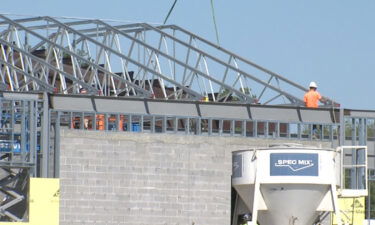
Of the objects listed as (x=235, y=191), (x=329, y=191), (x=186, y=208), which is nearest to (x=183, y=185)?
(x=186, y=208)

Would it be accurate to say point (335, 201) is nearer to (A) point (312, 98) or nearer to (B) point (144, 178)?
(B) point (144, 178)

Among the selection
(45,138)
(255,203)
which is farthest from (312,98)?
(255,203)

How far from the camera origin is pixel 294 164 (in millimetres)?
28344

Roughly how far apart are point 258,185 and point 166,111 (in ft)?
32.3

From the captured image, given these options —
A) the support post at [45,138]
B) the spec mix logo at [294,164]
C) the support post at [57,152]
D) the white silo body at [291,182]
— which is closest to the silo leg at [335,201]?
the white silo body at [291,182]

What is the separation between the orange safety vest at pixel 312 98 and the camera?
39.4m

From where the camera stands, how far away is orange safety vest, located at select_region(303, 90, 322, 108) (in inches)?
1551

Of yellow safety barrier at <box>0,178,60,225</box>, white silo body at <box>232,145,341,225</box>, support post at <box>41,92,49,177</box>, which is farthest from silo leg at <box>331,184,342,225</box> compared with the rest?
A: support post at <box>41,92,49,177</box>

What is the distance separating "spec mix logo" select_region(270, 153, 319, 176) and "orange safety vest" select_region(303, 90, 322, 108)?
434 inches

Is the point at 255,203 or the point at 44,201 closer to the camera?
the point at 255,203

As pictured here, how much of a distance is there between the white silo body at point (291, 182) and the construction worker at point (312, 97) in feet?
33.8

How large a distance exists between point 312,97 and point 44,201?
10164mm

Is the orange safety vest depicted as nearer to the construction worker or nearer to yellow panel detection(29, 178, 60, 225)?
the construction worker

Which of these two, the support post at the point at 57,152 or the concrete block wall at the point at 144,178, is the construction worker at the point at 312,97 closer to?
the concrete block wall at the point at 144,178
